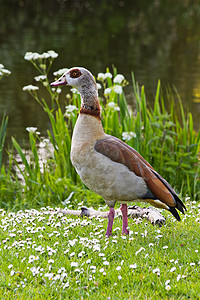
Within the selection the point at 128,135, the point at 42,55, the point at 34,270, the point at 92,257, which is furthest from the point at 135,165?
the point at 42,55

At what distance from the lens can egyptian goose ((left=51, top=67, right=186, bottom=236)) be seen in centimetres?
482

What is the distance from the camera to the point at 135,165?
493 centimetres

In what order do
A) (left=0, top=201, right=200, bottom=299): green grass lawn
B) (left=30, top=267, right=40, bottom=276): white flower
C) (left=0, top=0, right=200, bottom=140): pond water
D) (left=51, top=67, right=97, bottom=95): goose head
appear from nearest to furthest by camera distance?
(left=0, top=201, right=200, bottom=299): green grass lawn
(left=30, top=267, right=40, bottom=276): white flower
(left=51, top=67, right=97, bottom=95): goose head
(left=0, top=0, right=200, bottom=140): pond water

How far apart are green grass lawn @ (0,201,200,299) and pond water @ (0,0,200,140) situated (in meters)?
5.04

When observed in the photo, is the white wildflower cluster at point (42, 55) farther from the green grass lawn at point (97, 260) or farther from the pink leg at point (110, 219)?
the pink leg at point (110, 219)

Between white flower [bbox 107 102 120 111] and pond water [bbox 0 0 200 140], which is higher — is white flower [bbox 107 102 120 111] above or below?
below

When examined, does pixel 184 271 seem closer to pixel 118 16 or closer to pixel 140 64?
pixel 140 64

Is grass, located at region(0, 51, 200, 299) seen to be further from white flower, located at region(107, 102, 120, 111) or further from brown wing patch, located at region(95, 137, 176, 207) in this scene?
brown wing patch, located at region(95, 137, 176, 207)

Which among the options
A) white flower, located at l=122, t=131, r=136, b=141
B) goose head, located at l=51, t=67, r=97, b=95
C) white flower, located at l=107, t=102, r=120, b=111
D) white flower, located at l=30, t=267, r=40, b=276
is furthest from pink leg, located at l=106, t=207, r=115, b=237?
white flower, located at l=107, t=102, r=120, b=111

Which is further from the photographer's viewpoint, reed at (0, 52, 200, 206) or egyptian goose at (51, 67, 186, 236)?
reed at (0, 52, 200, 206)

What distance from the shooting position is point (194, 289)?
4.04 meters

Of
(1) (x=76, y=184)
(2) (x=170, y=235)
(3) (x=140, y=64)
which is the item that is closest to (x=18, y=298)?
(2) (x=170, y=235)

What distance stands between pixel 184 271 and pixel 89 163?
1344 mm

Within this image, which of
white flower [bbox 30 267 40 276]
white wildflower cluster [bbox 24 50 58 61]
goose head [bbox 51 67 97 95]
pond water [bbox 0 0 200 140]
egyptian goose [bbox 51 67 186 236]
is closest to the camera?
white flower [bbox 30 267 40 276]
